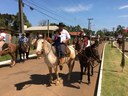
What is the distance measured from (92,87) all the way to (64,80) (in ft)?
5.17

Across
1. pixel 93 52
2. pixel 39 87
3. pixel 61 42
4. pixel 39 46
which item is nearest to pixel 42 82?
pixel 39 87

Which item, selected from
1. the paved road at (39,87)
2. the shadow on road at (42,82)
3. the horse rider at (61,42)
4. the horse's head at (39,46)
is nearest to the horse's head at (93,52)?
the horse rider at (61,42)

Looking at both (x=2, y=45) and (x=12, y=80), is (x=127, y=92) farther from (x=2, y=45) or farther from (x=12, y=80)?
(x=2, y=45)

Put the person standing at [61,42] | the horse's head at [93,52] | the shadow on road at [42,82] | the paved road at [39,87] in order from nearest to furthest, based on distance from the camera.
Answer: the paved road at [39,87] → the person standing at [61,42] → the shadow on road at [42,82] → the horse's head at [93,52]

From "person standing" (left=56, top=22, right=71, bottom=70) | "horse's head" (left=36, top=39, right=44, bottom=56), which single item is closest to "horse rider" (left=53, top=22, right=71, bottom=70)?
"person standing" (left=56, top=22, right=71, bottom=70)

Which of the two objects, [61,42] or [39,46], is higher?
[61,42]

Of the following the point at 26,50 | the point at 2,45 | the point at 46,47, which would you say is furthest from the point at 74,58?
the point at 26,50

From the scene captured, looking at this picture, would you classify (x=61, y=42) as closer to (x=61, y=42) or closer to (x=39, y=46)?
(x=61, y=42)

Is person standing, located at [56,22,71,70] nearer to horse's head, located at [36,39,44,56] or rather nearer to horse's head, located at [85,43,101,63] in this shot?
horse's head, located at [36,39,44,56]

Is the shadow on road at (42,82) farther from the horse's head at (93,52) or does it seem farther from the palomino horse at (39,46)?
the palomino horse at (39,46)

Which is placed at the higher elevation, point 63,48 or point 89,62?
point 63,48

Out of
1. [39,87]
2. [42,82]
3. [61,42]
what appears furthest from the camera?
[42,82]

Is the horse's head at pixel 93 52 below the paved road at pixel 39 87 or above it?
above

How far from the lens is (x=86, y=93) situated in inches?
364
